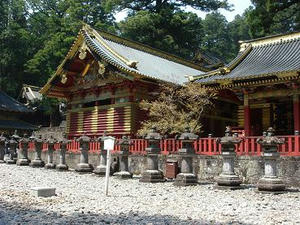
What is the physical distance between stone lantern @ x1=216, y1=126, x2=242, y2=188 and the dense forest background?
78.2 ft

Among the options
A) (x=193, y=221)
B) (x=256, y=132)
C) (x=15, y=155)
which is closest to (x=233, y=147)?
(x=193, y=221)

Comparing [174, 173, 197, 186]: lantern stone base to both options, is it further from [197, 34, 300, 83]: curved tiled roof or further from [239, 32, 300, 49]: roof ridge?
[239, 32, 300, 49]: roof ridge

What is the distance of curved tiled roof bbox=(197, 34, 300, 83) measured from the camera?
1836 centimetres

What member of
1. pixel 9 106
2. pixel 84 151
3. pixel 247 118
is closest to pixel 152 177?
pixel 84 151

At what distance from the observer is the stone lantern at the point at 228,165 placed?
13102mm

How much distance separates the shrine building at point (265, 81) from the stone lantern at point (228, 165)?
565 cm

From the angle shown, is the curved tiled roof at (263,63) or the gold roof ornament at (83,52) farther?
the gold roof ornament at (83,52)

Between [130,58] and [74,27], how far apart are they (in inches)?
935

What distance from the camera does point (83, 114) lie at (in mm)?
26969

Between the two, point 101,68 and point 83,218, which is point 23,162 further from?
point 83,218

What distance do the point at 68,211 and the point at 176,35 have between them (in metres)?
40.7

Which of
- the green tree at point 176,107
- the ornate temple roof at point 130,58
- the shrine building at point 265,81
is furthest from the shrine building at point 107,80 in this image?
the shrine building at point 265,81

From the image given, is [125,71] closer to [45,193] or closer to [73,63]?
[73,63]

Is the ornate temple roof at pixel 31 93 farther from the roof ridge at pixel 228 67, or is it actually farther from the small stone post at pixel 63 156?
the roof ridge at pixel 228 67
